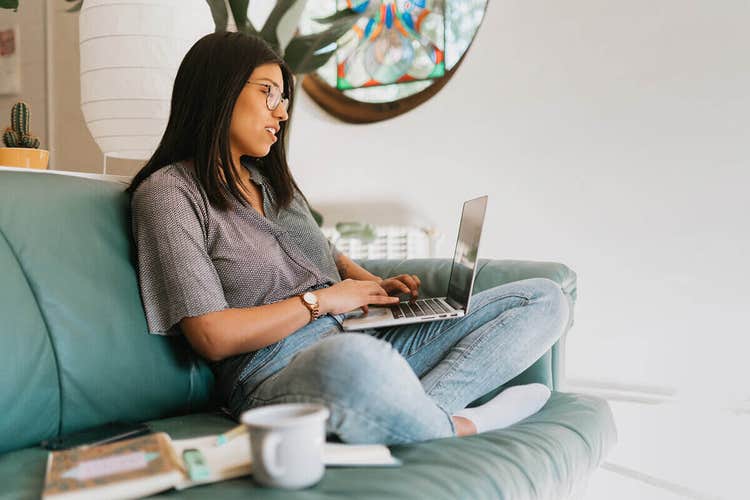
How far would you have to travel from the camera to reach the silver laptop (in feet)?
3.99

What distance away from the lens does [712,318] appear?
1971mm

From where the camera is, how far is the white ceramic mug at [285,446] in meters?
0.74

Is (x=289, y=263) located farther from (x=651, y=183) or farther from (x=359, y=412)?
(x=651, y=183)

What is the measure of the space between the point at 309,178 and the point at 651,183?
4.05 ft

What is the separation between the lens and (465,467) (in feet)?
2.96

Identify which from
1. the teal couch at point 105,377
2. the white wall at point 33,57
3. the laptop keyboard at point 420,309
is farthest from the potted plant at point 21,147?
the white wall at point 33,57

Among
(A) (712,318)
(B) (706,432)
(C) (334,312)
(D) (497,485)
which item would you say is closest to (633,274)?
(A) (712,318)

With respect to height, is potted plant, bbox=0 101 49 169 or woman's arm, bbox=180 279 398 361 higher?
potted plant, bbox=0 101 49 169

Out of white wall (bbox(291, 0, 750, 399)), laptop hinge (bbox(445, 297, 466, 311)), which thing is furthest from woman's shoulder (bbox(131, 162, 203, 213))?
white wall (bbox(291, 0, 750, 399))

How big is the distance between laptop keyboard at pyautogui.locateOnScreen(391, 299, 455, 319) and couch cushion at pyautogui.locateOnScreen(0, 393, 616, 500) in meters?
0.23

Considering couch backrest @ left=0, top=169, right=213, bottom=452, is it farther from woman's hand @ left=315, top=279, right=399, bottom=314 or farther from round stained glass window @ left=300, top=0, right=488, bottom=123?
round stained glass window @ left=300, top=0, right=488, bottom=123

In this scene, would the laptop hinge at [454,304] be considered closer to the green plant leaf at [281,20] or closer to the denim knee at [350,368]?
the denim knee at [350,368]

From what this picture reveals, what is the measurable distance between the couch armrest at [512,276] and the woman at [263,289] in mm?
78

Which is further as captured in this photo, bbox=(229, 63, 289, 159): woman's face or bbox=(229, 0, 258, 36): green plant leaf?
bbox=(229, 0, 258, 36): green plant leaf
